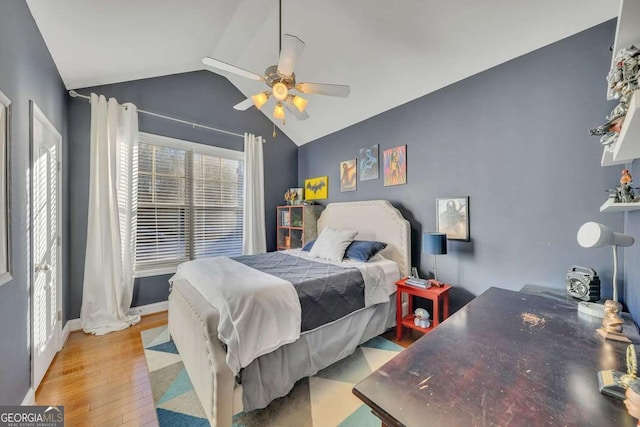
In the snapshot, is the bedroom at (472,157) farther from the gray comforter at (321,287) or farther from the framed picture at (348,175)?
the gray comforter at (321,287)

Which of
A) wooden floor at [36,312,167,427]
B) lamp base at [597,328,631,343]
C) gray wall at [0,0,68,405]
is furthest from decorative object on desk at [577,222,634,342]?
gray wall at [0,0,68,405]

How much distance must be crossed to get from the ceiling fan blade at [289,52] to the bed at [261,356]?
1.88 metres

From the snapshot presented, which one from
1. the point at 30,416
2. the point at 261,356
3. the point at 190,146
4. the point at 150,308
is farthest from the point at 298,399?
the point at 190,146

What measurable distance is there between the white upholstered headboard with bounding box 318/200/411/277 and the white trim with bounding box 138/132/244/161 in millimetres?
1875

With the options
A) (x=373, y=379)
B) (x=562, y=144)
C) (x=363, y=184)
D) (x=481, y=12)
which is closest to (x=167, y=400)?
(x=373, y=379)

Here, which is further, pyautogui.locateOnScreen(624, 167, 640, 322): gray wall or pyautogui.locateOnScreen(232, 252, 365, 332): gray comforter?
pyautogui.locateOnScreen(232, 252, 365, 332): gray comforter

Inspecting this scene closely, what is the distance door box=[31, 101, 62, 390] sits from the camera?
1808mm

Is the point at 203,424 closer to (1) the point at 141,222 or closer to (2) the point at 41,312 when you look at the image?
(2) the point at 41,312

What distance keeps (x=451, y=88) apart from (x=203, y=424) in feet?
11.9

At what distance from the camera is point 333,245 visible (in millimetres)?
2980

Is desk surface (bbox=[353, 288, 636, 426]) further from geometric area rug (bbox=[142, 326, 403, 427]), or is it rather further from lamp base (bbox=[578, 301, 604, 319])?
geometric area rug (bbox=[142, 326, 403, 427])

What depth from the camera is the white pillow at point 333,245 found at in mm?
2901

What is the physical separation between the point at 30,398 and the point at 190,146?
2971mm

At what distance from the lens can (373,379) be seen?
0.78m
